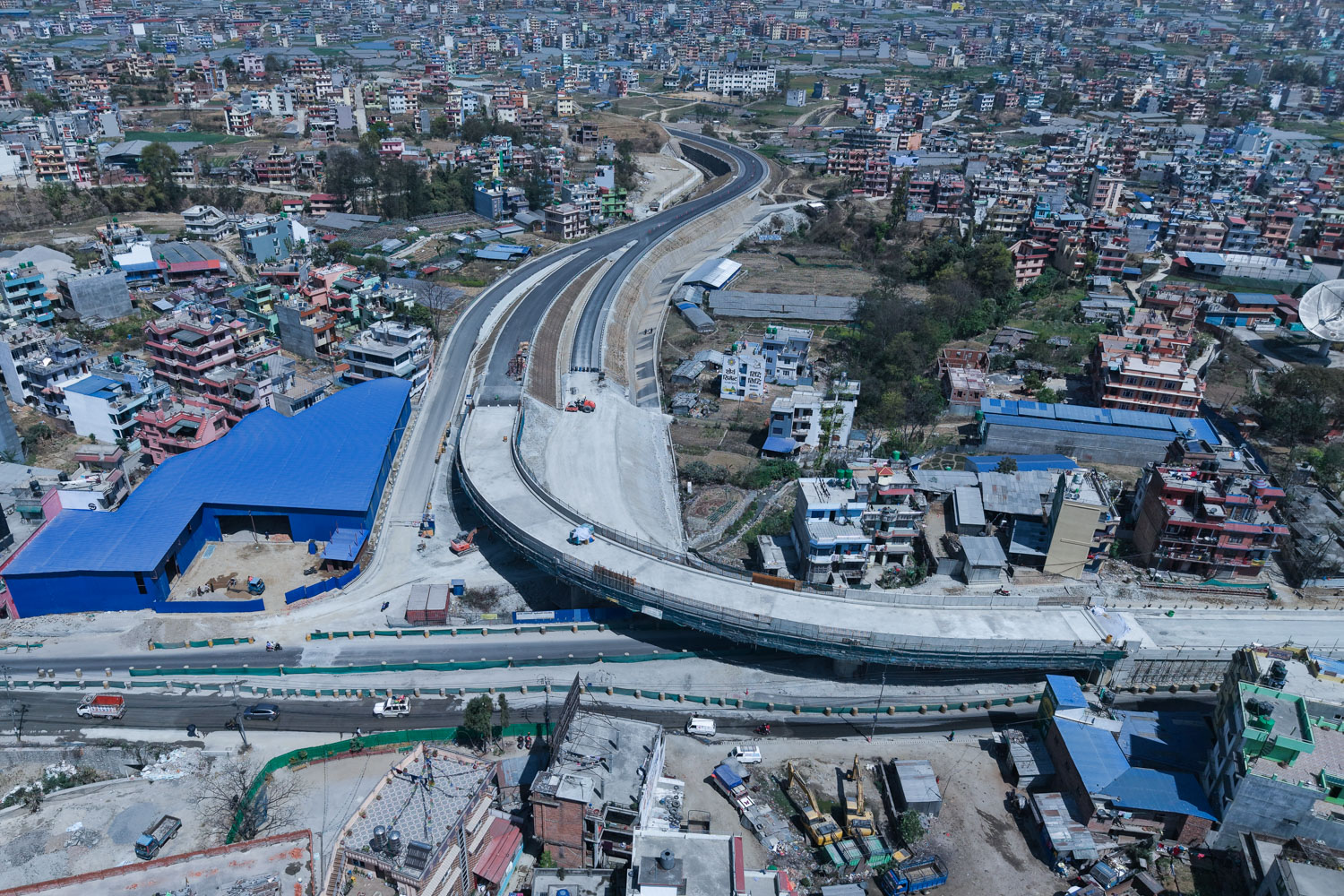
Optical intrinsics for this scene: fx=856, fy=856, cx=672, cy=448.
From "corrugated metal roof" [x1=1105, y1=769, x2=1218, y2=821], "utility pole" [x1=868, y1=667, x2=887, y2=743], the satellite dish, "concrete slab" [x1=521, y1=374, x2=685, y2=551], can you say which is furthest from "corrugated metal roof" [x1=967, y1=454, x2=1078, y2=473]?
the satellite dish

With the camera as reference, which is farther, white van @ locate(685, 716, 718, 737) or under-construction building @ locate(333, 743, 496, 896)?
white van @ locate(685, 716, 718, 737)

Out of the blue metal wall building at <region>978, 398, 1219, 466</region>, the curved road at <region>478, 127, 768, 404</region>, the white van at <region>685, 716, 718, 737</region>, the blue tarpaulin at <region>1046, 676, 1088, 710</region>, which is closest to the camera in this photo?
the blue tarpaulin at <region>1046, 676, 1088, 710</region>

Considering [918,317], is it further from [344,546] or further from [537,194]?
[537,194]

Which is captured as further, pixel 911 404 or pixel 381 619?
pixel 911 404

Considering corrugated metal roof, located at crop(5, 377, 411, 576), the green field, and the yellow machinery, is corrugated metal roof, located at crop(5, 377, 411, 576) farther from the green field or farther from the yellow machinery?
the green field

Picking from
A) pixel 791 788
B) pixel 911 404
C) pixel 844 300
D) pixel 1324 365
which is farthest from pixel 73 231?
pixel 1324 365

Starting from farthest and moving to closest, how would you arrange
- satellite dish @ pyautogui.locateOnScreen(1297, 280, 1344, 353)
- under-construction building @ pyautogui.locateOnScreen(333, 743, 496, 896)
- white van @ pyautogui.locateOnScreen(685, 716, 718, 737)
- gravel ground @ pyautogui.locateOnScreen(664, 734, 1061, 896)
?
satellite dish @ pyautogui.locateOnScreen(1297, 280, 1344, 353)
white van @ pyautogui.locateOnScreen(685, 716, 718, 737)
gravel ground @ pyautogui.locateOnScreen(664, 734, 1061, 896)
under-construction building @ pyautogui.locateOnScreen(333, 743, 496, 896)

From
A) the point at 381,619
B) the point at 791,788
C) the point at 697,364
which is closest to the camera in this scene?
the point at 791,788

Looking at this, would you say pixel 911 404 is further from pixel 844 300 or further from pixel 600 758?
pixel 600 758
